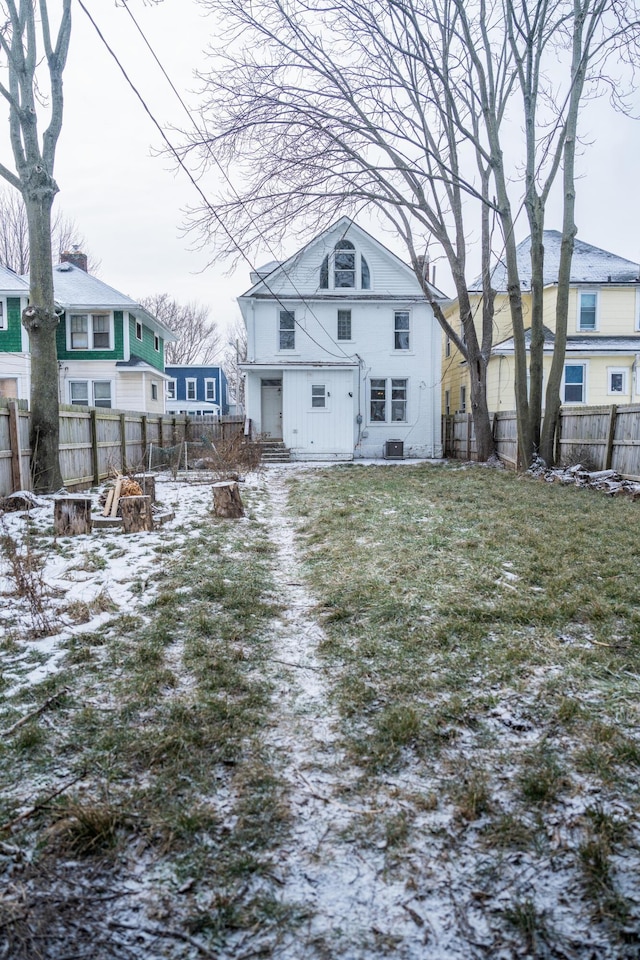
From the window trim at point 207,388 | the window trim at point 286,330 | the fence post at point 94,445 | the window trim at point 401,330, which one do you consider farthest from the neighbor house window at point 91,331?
the window trim at point 207,388

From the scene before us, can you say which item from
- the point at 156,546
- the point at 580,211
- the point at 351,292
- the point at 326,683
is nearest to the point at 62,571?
the point at 156,546

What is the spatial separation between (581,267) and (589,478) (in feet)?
48.9

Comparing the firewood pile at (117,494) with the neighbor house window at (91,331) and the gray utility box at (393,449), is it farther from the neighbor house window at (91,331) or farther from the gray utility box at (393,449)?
the neighbor house window at (91,331)

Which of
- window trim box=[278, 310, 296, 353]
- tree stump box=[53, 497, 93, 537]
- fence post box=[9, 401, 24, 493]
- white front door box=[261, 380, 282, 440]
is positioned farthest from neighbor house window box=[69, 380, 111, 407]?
tree stump box=[53, 497, 93, 537]

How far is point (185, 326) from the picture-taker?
4925 centimetres

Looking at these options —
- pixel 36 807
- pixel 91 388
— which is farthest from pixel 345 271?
pixel 36 807

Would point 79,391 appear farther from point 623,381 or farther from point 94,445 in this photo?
point 623,381

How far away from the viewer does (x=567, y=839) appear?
6.36ft

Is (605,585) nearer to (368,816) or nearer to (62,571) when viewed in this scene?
(368,816)

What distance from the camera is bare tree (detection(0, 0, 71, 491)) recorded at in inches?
350

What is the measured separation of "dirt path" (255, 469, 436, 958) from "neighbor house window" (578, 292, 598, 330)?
2223cm

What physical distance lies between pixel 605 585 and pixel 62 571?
453 cm

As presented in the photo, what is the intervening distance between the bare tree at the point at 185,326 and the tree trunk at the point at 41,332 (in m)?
39.2

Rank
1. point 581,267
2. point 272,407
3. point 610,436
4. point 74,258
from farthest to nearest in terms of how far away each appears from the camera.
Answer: point 74,258 → point 581,267 → point 272,407 → point 610,436
